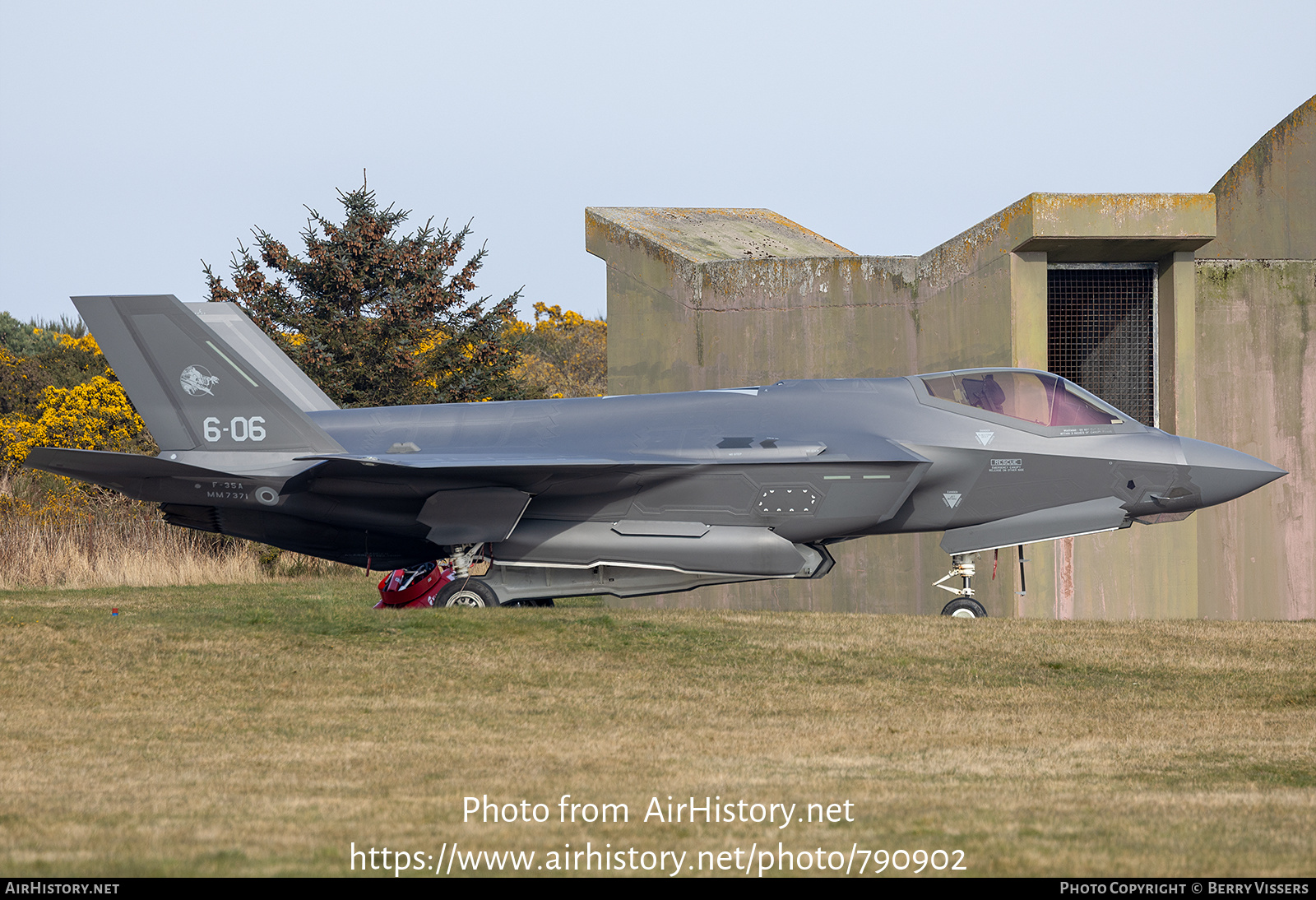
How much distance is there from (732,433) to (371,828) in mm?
8388

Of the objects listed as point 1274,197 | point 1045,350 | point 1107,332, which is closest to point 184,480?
point 1045,350

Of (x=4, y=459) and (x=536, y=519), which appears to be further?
(x=4, y=459)

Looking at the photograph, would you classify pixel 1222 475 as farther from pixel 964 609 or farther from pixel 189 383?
pixel 189 383

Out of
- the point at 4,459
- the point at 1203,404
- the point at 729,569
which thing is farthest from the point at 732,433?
the point at 4,459

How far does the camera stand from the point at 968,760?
725 centimetres

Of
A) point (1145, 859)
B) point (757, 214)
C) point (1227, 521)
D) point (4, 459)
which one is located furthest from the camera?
point (4, 459)

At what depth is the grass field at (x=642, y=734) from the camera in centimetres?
524

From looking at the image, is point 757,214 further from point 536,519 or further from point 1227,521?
point 536,519

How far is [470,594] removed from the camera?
13453 mm

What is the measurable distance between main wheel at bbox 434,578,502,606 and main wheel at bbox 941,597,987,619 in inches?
183

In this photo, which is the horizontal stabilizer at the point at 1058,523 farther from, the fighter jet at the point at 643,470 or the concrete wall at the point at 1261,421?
the concrete wall at the point at 1261,421

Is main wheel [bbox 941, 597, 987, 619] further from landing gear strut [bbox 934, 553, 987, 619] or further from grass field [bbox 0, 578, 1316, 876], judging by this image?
grass field [bbox 0, 578, 1316, 876]

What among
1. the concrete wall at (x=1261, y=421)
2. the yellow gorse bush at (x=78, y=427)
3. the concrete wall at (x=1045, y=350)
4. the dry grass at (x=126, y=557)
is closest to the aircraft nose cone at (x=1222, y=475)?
the concrete wall at (x=1045, y=350)

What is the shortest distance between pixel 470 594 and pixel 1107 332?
9450 mm
